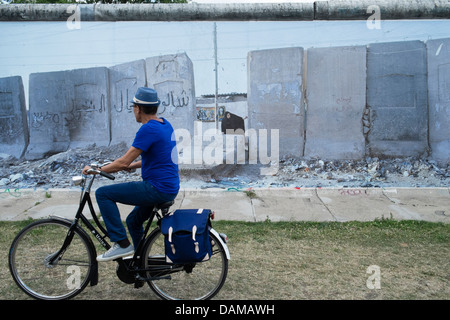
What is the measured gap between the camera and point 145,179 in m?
3.00

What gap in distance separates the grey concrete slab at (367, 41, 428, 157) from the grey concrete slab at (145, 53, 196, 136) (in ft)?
11.6

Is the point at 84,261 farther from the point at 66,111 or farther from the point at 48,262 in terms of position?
the point at 66,111

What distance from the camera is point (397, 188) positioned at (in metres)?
6.76

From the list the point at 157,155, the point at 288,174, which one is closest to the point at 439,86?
the point at 288,174

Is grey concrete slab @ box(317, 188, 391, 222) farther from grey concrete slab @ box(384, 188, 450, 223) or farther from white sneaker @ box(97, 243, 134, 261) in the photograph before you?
white sneaker @ box(97, 243, 134, 261)

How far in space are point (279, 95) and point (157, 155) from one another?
479cm

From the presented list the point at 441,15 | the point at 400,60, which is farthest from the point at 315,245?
the point at 441,15

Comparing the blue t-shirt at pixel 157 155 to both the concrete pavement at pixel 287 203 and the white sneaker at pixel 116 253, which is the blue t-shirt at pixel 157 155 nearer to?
the white sneaker at pixel 116 253

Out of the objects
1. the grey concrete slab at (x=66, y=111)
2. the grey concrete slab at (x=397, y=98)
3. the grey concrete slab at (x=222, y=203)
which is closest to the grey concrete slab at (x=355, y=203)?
the grey concrete slab at (x=397, y=98)

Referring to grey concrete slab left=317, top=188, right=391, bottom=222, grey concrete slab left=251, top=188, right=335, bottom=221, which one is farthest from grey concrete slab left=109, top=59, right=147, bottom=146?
grey concrete slab left=317, top=188, right=391, bottom=222

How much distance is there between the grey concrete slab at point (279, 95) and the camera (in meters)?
7.25

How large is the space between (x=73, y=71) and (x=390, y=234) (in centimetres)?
668

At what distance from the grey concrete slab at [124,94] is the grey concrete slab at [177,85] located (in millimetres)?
319

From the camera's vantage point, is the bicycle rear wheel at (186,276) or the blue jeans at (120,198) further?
the bicycle rear wheel at (186,276)
